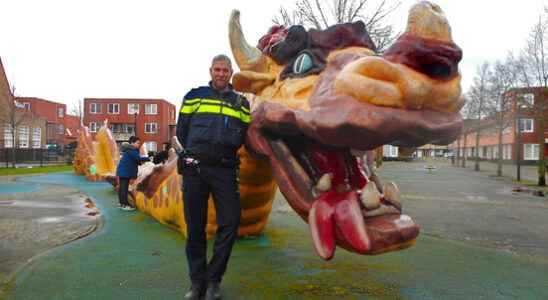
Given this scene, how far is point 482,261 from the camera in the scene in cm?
424

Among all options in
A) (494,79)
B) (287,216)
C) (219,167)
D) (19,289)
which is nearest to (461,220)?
(287,216)

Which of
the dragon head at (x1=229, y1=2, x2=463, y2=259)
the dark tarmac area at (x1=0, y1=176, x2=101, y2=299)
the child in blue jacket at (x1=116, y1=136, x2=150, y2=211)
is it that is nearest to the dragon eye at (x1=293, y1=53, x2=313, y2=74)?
the dragon head at (x1=229, y1=2, x2=463, y2=259)

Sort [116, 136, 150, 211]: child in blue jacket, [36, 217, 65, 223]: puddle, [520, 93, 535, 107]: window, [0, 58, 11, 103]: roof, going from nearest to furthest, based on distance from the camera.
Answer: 1. [36, 217, 65, 223]: puddle
2. [116, 136, 150, 211]: child in blue jacket
3. [520, 93, 535, 107]: window
4. [0, 58, 11, 103]: roof

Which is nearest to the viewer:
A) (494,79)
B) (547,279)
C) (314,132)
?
(314,132)

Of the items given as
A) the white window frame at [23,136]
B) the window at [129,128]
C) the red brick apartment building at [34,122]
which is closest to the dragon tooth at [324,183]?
the red brick apartment building at [34,122]

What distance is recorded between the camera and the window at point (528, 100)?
1619 centimetres

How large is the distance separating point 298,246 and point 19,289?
2.61 metres

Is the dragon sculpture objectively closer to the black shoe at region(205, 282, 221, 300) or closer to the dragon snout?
the dragon snout

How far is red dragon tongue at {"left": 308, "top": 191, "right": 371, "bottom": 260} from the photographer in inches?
82.5

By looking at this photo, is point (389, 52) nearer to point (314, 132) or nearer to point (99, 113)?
point (314, 132)

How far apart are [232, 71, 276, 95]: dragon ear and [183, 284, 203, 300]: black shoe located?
143 centimetres

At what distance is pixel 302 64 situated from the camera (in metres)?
2.64

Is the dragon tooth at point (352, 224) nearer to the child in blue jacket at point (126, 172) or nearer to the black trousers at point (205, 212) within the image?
the black trousers at point (205, 212)

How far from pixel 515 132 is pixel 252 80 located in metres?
25.5
